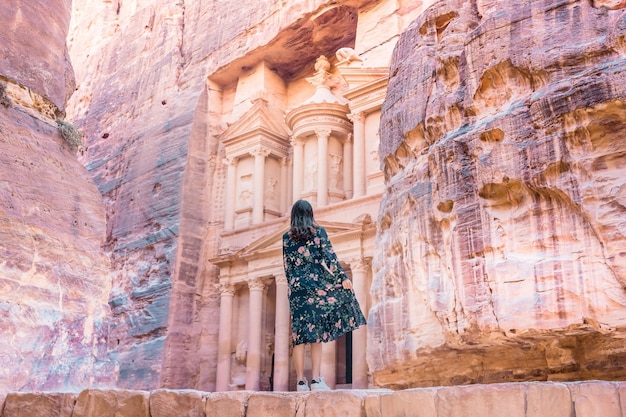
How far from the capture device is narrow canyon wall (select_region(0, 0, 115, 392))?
5141 millimetres

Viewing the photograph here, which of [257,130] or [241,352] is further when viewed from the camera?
[257,130]

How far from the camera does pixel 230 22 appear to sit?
2233 centimetres

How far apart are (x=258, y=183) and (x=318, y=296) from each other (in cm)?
1485

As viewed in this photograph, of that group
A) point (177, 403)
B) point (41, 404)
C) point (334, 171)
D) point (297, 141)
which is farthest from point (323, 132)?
point (177, 403)

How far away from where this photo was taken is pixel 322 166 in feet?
62.7

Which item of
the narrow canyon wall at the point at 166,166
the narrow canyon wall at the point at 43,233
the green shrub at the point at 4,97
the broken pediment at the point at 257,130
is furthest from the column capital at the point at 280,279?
the green shrub at the point at 4,97

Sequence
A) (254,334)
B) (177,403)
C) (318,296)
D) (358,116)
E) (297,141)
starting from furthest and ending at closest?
(297,141)
(358,116)
(254,334)
(318,296)
(177,403)

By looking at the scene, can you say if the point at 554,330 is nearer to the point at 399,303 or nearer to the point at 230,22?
the point at 399,303

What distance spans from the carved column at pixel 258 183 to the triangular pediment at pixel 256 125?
59cm

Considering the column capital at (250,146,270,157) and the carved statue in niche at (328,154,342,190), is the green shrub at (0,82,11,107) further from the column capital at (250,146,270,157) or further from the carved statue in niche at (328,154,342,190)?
the column capital at (250,146,270,157)

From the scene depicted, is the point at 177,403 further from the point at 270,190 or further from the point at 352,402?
the point at 270,190

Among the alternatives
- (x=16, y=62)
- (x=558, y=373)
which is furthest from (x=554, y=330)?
(x=16, y=62)

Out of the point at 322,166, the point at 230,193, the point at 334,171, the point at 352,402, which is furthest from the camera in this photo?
the point at 230,193

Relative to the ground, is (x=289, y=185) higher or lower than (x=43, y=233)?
higher
